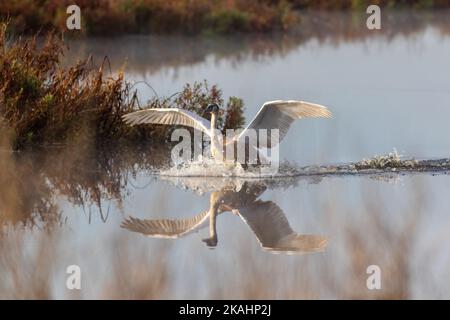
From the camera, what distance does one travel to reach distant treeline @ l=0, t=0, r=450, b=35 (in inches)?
758

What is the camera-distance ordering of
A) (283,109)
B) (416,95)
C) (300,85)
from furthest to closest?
(300,85) → (416,95) → (283,109)

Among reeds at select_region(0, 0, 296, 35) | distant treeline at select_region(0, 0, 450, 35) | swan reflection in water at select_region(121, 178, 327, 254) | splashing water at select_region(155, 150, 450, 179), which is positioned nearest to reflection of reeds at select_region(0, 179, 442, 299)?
swan reflection in water at select_region(121, 178, 327, 254)

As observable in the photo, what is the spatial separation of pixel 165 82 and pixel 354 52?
17.3 feet

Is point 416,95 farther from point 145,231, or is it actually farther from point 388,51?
point 145,231

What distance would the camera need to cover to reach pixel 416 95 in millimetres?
14641

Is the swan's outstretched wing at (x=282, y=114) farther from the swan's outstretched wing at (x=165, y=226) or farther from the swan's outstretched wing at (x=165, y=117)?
the swan's outstretched wing at (x=165, y=226)

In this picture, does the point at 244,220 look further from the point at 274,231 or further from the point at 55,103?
the point at 55,103

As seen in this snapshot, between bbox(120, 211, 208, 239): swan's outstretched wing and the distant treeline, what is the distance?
1087 centimetres

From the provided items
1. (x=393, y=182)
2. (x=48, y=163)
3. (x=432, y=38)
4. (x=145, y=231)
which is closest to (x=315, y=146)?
(x=393, y=182)

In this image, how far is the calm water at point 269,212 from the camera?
609 centimetres

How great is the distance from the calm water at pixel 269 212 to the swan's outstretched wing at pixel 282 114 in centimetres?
46

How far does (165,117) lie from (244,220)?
2113 millimetres

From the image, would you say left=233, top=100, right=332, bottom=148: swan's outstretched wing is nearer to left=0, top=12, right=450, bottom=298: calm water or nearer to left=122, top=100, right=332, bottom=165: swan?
left=122, top=100, right=332, bottom=165: swan

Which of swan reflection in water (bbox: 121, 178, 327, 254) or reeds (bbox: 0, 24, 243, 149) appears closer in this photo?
swan reflection in water (bbox: 121, 178, 327, 254)
